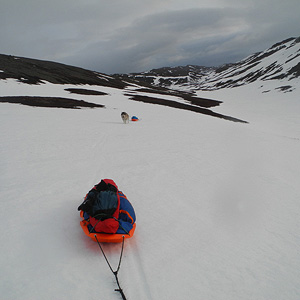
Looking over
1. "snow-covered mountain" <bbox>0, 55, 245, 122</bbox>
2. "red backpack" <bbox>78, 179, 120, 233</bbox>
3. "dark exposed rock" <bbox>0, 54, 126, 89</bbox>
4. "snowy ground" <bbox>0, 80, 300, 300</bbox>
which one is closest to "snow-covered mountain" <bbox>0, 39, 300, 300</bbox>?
"snowy ground" <bbox>0, 80, 300, 300</bbox>

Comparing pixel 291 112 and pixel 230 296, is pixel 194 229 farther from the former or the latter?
pixel 291 112

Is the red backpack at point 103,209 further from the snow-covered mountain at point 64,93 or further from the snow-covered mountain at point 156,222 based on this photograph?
the snow-covered mountain at point 64,93

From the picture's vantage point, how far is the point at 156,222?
5.11 meters

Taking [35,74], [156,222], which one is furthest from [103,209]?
[35,74]

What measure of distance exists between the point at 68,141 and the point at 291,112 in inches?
1553

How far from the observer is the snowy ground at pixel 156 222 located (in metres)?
3.51

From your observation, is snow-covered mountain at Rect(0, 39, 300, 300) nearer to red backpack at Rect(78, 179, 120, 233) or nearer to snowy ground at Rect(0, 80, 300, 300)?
snowy ground at Rect(0, 80, 300, 300)

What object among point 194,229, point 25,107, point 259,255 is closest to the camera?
point 259,255

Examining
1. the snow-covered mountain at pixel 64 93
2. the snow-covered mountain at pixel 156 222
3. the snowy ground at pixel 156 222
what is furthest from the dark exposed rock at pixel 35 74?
the snowy ground at pixel 156 222

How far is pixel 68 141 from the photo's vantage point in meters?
10.3

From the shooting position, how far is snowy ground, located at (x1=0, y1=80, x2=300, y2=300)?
3.51 m

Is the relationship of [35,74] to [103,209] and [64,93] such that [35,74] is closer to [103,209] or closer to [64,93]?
[64,93]

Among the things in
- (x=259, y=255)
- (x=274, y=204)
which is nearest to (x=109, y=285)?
(x=259, y=255)

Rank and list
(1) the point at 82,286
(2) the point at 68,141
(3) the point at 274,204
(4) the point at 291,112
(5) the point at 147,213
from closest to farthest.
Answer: (1) the point at 82,286 < (5) the point at 147,213 < (3) the point at 274,204 < (2) the point at 68,141 < (4) the point at 291,112
